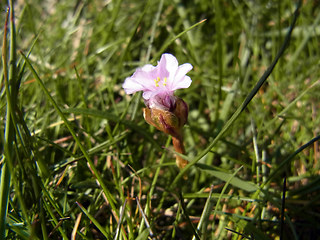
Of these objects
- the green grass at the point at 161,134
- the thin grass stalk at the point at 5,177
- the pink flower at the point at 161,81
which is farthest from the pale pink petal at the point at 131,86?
the thin grass stalk at the point at 5,177

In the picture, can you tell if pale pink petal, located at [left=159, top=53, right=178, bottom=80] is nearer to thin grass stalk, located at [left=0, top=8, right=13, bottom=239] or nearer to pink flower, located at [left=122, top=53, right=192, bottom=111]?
pink flower, located at [left=122, top=53, right=192, bottom=111]

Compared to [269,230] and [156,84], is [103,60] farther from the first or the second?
[269,230]

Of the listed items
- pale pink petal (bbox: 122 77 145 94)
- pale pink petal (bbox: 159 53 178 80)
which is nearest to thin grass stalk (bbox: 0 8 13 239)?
pale pink petal (bbox: 122 77 145 94)

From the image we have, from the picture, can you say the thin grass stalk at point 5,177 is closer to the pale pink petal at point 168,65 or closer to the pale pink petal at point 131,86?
the pale pink petal at point 131,86

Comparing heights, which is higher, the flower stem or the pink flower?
the pink flower

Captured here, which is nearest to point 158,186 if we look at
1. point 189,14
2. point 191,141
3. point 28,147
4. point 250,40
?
point 191,141

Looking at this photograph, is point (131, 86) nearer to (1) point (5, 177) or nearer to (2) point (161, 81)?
(2) point (161, 81)
